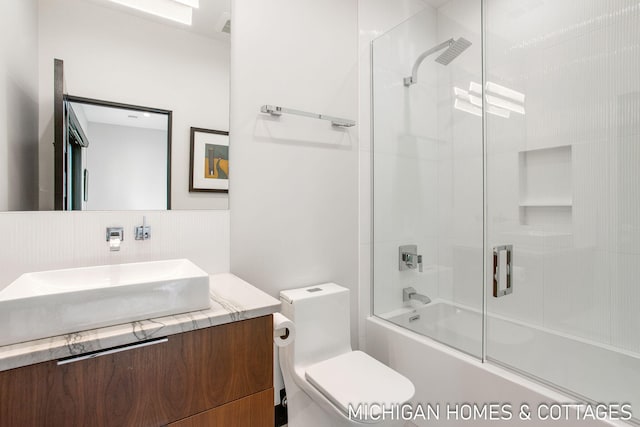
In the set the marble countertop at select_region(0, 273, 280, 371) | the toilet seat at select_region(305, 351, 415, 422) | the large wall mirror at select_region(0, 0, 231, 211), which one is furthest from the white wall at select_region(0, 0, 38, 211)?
the toilet seat at select_region(305, 351, 415, 422)

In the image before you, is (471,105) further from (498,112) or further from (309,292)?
(309,292)

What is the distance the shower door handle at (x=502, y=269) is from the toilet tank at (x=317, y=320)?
0.78 meters

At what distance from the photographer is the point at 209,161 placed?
1.48m

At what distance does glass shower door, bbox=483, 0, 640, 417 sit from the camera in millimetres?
1485

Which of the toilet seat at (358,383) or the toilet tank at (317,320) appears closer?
the toilet seat at (358,383)

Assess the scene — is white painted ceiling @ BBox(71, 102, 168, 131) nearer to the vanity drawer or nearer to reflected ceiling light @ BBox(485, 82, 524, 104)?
the vanity drawer

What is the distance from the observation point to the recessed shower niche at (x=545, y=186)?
1739 mm

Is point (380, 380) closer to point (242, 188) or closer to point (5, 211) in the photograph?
point (242, 188)

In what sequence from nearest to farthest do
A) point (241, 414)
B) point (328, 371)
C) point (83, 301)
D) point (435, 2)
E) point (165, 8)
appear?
point (83, 301) < point (241, 414) < point (165, 8) < point (328, 371) < point (435, 2)

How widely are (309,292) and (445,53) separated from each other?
1653mm

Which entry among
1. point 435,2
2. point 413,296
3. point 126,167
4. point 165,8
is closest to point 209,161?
point 126,167

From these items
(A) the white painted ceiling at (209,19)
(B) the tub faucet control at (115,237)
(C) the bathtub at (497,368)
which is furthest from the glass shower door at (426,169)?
(B) the tub faucet control at (115,237)

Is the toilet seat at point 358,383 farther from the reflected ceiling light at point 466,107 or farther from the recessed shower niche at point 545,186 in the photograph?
the reflected ceiling light at point 466,107

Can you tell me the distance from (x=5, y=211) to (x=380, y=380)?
1551 millimetres
